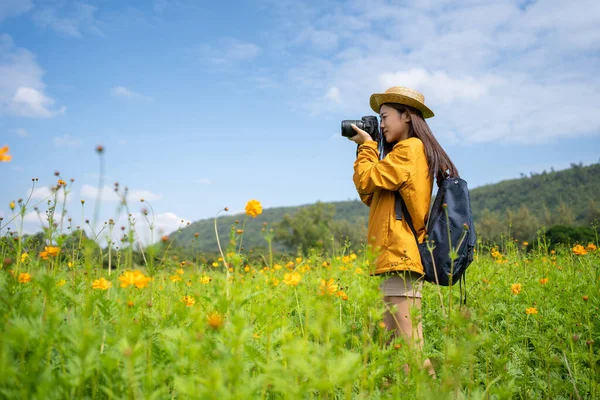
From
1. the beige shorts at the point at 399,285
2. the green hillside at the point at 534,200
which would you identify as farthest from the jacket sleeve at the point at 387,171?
the green hillside at the point at 534,200

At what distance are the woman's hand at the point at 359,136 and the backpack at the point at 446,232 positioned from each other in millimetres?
512

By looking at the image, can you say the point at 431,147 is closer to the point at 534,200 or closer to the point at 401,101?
the point at 401,101

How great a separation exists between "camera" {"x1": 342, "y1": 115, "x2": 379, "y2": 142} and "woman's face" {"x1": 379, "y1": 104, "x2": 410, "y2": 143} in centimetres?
12

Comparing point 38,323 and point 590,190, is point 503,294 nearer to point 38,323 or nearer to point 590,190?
point 38,323

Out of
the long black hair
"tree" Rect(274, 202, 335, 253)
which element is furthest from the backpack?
"tree" Rect(274, 202, 335, 253)

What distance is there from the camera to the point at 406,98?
2.84 m

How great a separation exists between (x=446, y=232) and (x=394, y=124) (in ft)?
2.85

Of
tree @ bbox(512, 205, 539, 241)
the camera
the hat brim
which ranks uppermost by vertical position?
the hat brim

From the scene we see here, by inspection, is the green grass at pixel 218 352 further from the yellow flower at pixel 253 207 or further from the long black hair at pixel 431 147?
the long black hair at pixel 431 147

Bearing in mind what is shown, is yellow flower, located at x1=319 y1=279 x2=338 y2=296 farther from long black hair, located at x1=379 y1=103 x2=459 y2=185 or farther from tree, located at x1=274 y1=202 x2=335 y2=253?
tree, located at x1=274 y1=202 x2=335 y2=253

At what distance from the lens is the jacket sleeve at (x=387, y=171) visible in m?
2.57

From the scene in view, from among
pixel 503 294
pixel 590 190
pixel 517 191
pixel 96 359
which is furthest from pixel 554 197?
pixel 96 359

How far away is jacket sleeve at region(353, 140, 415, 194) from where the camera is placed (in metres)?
2.57

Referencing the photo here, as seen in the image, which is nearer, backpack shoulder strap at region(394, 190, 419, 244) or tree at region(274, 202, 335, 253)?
backpack shoulder strap at region(394, 190, 419, 244)
